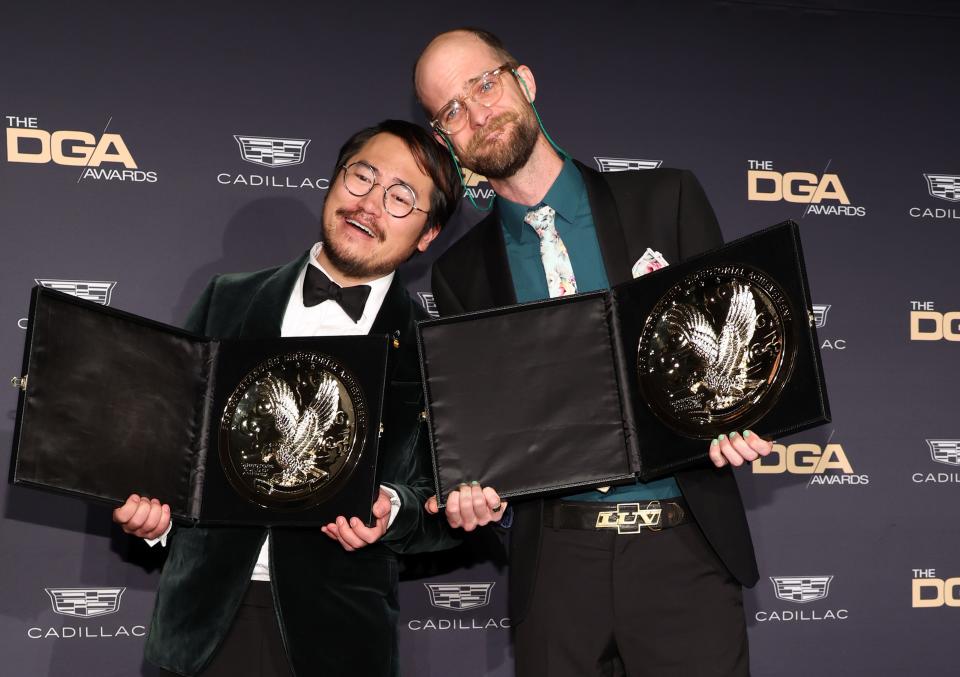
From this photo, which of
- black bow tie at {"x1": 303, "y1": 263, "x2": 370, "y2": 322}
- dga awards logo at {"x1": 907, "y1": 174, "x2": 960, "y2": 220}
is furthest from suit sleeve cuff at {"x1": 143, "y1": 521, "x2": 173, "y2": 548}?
dga awards logo at {"x1": 907, "y1": 174, "x2": 960, "y2": 220}

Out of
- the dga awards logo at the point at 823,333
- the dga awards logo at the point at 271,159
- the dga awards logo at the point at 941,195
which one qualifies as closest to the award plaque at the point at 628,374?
the dga awards logo at the point at 271,159

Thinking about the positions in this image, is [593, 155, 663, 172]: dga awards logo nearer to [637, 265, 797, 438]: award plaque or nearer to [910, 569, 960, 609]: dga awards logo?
[637, 265, 797, 438]: award plaque

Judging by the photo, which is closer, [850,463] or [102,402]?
[102,402]

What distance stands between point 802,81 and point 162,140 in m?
2.42

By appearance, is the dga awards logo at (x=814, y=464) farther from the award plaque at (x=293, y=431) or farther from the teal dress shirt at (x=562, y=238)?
the award plaque at (x=293, y=431)

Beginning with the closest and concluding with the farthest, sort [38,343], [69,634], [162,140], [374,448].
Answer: [38,343] → [374,448] → [69,634] → [162,140]

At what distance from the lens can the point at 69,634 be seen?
2816mm

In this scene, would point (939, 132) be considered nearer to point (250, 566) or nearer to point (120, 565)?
point (250, 566)

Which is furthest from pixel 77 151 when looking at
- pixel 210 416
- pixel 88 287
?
pixel 210 416

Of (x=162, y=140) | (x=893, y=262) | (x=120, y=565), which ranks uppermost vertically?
(x=162, y=140)

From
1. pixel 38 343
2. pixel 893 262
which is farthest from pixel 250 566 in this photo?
pixel 893 262

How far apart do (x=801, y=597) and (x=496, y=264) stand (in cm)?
190

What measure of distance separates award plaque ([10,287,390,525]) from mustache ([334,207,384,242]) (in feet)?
1.30

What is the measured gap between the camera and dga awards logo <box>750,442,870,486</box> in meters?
3.23
